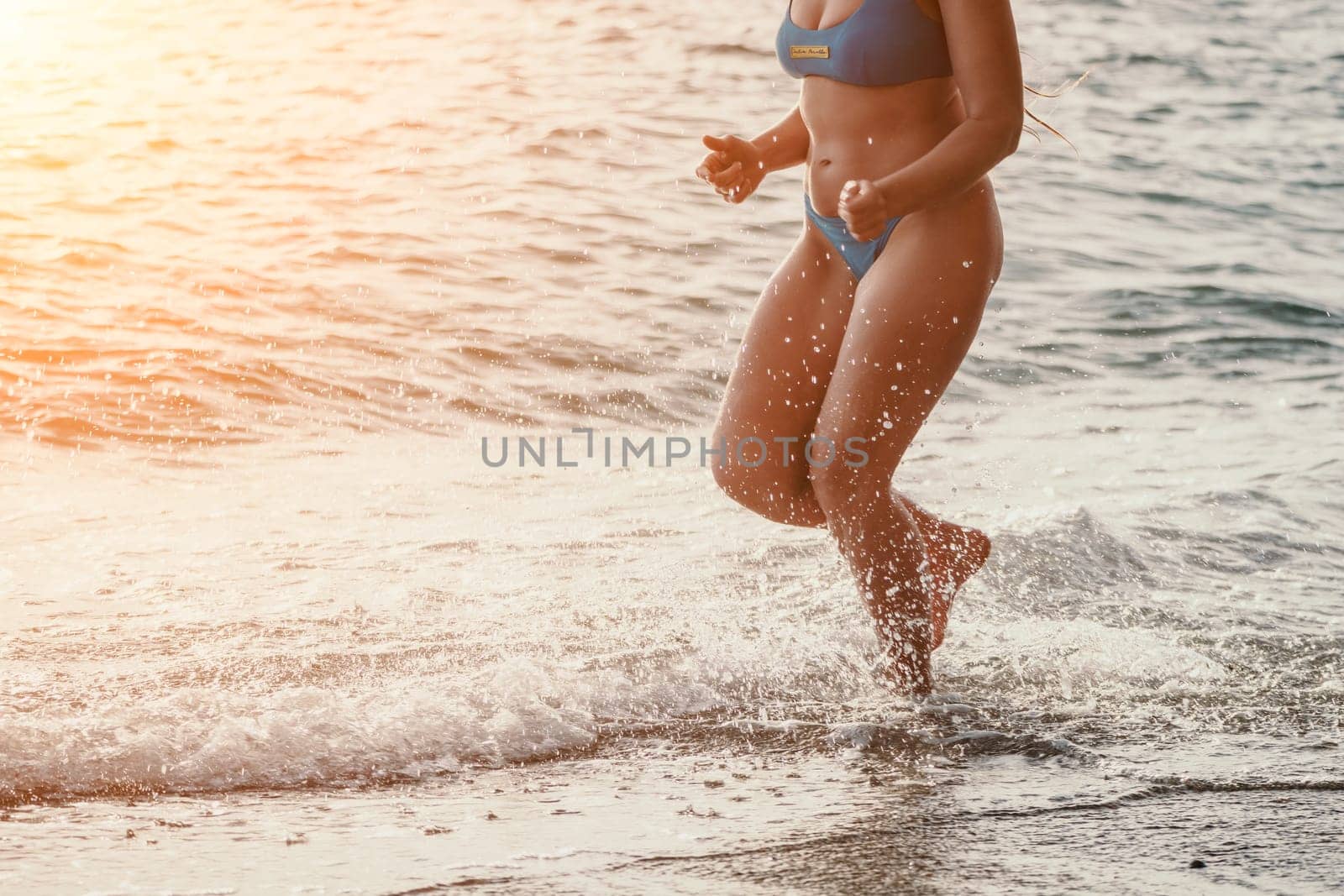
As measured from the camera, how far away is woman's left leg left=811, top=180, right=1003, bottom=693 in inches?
123

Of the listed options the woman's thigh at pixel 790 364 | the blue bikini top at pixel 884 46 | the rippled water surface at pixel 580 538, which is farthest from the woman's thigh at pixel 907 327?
the rippled water surface at pixel 580 538

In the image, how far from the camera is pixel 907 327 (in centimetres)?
312

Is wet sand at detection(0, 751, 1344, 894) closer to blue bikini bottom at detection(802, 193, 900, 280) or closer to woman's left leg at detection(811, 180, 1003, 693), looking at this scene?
woman's left leg at detection(811, 180, 1003, 693)

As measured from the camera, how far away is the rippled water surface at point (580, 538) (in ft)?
8.98

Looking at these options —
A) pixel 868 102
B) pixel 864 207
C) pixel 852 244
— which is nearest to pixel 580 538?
pixel 852 244

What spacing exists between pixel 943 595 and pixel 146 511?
3.39 metres

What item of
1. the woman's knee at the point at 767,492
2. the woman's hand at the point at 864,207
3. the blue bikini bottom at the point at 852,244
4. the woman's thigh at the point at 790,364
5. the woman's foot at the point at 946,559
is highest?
the woman's hand at the point at 864,207

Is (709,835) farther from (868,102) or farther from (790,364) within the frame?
(868,102)

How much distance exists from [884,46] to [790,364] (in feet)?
2.45

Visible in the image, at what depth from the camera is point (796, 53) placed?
10.7ft

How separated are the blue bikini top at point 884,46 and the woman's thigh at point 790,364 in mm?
425

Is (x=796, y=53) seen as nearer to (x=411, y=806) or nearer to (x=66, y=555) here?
(x=411, y=806)

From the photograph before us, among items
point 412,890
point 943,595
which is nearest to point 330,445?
point 943,595

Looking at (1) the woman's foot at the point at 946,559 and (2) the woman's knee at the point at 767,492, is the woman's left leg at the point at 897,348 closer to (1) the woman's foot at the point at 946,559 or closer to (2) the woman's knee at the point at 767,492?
(2) the woman's knee at the point at 767,492
